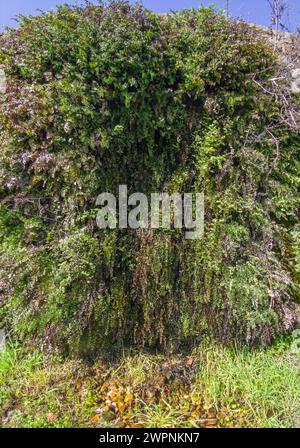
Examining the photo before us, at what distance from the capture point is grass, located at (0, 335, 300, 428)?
2047mm

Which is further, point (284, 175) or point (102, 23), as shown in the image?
point (284, 175)

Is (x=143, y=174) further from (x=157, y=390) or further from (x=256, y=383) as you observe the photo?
(x=256, y=383)

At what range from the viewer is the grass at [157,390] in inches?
80.6

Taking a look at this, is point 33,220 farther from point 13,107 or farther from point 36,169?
point 13,107

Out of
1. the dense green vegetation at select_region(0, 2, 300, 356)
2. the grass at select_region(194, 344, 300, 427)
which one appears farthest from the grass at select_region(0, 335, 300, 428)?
the dense green vegetation at select_region(0, 2, 300, 356)

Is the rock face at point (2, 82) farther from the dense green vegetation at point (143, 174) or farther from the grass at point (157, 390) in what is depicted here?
the grass at point (157, 390)

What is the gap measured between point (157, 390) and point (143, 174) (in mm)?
1827

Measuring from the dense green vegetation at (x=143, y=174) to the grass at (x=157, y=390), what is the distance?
0.59 ft

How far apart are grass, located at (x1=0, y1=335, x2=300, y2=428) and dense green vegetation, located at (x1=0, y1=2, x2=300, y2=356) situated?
181 millimetres

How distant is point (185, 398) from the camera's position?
87.0 inches

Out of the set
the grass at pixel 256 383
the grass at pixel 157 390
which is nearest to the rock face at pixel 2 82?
the grass at pixel 157 390

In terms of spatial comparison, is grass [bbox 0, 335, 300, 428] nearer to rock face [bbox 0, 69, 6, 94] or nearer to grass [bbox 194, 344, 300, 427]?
grass [bbox 194, 344, 300, 427]
